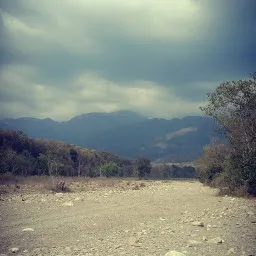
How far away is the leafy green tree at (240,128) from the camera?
21.7 metres

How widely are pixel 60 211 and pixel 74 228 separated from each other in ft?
14.5

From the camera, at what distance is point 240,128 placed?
23.2 meters

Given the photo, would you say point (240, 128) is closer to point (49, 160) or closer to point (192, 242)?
point (192, 242)

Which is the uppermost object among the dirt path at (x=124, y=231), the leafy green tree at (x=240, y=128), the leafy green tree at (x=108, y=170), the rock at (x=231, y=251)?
the leafy green tree at (x=240, y=128)

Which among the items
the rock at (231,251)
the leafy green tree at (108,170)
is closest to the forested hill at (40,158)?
the leafy green tree at (108,170)

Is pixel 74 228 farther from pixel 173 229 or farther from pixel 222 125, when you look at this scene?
pixel 222 125

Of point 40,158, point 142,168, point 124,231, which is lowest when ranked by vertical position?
point 142,168

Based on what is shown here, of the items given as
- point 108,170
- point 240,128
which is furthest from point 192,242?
point 108,170

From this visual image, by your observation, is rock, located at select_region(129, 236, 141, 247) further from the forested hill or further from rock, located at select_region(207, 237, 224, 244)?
the forested hill

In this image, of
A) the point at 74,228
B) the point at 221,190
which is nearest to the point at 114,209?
the point at 74,228

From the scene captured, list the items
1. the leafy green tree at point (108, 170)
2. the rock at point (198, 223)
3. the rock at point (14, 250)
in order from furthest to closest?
the leafy green tree at point (108, 170)
the rock at point (198, 223)
the rock at point (14, 250)

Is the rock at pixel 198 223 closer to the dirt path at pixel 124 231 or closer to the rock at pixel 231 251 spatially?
the dirt path at pixel 124 231

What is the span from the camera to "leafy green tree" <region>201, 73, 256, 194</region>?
21.7 m

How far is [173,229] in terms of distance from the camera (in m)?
11.5
